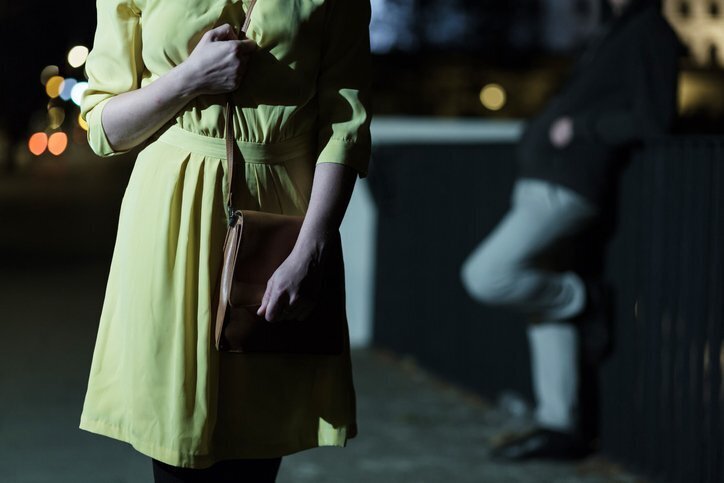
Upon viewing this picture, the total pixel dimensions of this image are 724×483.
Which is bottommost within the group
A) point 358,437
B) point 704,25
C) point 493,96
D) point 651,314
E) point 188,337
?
point 358,437

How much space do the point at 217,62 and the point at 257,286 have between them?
1.43ft

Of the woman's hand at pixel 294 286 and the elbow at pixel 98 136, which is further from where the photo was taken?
the elbow at pixel 98 136

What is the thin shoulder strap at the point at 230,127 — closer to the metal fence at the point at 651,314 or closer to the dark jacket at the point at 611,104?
the metal fence at the point at 651,314

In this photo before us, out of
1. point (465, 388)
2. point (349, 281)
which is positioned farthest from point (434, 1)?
point (465, 388)

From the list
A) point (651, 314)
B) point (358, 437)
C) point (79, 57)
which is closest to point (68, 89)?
point (79, 57)

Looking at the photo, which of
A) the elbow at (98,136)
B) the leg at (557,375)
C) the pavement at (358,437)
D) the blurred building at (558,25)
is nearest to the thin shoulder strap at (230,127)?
the elbow at (98,136)

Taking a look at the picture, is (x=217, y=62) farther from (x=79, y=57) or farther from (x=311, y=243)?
(x=79, y=57)

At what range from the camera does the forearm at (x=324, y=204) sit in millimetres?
2412

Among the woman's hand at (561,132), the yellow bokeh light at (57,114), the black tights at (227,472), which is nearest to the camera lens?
the black tights at (227,472)

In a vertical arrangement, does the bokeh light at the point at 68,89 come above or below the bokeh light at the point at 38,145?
above

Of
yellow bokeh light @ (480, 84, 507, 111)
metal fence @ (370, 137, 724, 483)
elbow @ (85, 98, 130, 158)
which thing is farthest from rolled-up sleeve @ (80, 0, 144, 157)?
yellow bokeh light @ (480, 84, 507, 111)

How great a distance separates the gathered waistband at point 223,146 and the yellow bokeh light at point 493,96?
155 ft

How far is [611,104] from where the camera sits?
5.18 m

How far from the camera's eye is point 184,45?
240cm
